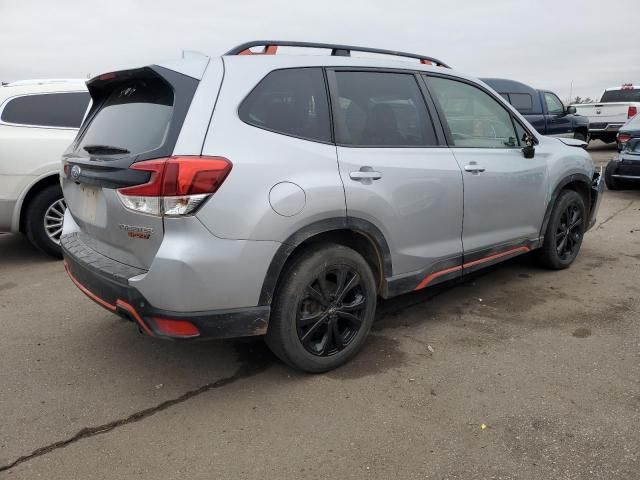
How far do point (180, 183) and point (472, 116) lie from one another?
97.2 inches

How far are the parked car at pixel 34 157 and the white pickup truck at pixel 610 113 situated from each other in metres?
14.2

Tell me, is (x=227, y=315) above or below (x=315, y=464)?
above

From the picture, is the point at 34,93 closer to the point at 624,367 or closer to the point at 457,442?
the point at 457,442

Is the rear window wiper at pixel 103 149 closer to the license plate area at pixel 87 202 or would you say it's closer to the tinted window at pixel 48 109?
the license plate area at pixel 87 202

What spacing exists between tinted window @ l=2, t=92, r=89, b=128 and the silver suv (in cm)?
260

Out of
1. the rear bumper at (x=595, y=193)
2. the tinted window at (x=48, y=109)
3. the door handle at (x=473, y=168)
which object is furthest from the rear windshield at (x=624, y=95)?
the tinted window at (x=48, y=109)

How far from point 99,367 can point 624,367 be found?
312 cm

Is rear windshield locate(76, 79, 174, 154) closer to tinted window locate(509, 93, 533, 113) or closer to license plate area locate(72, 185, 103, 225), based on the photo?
license plate area locate(72, 185, 103, 225)

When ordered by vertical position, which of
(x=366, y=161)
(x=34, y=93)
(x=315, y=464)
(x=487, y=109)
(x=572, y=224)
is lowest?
(x=315, y=464)

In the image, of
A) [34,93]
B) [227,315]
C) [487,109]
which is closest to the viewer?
[227,315]

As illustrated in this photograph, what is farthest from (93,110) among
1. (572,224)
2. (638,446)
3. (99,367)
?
(572,224)

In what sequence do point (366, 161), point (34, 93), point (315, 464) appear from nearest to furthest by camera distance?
point (315, 464) → point (366, 161) → point (34, 93)

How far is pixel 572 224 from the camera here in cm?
498

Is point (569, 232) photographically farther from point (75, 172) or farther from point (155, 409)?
point (75, 172)
